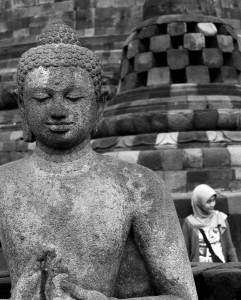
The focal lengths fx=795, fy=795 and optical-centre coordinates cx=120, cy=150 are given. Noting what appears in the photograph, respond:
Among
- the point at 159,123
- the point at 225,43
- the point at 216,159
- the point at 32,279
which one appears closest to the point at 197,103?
the point at 159,123

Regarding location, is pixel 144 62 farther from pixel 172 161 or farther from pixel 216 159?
pixel 216 159

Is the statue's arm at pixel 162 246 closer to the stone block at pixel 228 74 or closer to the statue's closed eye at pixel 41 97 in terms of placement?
the statue's closed eye at pixel 41 97

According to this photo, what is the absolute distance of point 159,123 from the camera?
563 inches

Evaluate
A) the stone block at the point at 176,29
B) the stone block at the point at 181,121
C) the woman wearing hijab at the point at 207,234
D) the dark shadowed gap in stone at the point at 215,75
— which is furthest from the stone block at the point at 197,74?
the woman wearing hijab at the point at 207,234

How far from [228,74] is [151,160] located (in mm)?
2947

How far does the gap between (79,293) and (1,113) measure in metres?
18.6

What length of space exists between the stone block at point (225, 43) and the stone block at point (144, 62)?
1347 mm

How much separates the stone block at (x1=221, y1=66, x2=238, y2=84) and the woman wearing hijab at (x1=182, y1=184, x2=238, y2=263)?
4.82m

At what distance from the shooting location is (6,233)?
4.50m

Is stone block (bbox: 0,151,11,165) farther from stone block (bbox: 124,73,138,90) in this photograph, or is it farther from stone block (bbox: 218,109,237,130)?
stone block (bbox: 218,109,237,130)

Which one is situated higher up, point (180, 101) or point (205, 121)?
point (180, 101)

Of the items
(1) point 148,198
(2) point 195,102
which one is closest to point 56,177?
(1) point 148,198

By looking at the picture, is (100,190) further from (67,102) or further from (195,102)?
(195,102)

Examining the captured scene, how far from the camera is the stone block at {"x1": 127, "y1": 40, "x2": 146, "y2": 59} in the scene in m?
15.6
